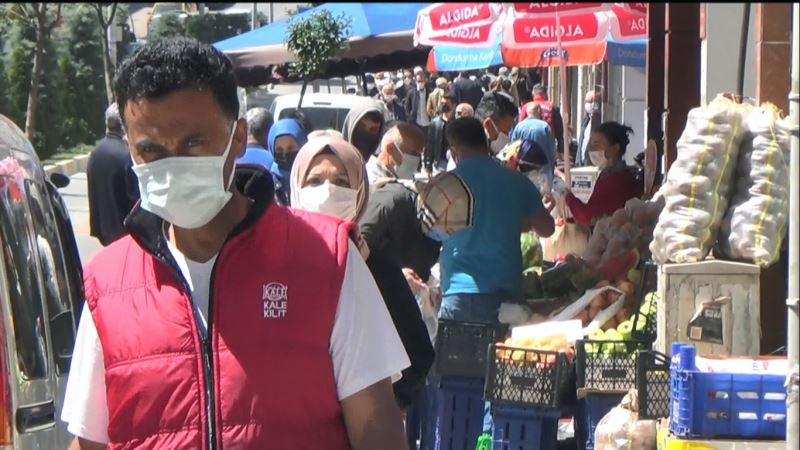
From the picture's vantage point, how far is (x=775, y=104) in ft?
19.0

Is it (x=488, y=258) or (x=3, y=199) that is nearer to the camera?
(x=3, y=199)

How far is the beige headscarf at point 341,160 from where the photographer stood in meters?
4.41

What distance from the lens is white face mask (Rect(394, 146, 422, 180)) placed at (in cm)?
814

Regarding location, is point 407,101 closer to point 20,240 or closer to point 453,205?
point 453,205

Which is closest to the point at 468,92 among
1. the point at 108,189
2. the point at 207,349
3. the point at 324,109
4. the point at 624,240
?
the point at 324,109

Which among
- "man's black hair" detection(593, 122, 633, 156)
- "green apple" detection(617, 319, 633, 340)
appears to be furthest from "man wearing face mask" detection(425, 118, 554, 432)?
"man's black hair" detection(593, 122, 633, 156)

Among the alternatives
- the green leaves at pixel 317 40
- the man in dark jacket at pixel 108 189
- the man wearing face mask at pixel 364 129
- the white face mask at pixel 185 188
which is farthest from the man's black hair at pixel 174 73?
the green leaves at pixel 317 40

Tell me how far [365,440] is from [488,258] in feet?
16.1

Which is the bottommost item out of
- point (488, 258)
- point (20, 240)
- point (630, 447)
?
point (630, 447)

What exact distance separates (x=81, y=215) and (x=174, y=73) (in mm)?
19086

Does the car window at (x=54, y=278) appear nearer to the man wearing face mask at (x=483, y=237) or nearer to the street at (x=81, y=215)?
the man wearing face mask at (x=483, y=237)

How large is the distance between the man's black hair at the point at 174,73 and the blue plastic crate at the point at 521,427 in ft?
13.7

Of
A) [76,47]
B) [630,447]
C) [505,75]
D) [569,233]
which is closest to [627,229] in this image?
[569,233]

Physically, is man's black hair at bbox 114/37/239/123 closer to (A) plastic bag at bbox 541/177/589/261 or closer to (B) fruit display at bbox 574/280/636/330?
(B) fruit display at bbox 574/280/636/330
